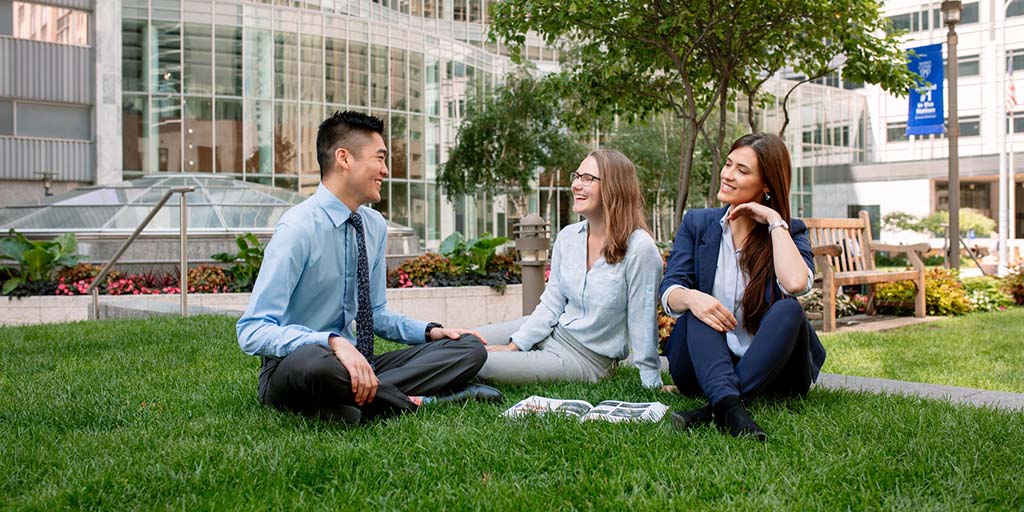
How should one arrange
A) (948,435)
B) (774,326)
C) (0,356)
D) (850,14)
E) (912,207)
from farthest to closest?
(912,207) → (850,14) → (0,356) → (774,326) → (948,435)

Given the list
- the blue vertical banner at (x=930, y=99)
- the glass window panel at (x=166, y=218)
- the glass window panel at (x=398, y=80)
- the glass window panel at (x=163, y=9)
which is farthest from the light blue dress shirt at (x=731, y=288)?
the glass window panel at (x=398, y=80)

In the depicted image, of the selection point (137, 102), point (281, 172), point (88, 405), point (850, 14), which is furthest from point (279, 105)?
point (88, 405)

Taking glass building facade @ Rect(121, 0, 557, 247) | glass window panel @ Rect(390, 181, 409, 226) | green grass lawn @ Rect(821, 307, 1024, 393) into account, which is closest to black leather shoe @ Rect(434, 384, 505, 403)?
green grass lawn @ Rect(821, 307, 1024, 393)

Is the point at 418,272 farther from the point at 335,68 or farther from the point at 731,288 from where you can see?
the point at 335,68

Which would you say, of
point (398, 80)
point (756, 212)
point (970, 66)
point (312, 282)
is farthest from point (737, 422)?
point (970, 66)

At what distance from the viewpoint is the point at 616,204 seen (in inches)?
185

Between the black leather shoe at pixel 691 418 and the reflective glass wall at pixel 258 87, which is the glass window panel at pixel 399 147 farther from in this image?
the black leather shoe at pixel 691 418

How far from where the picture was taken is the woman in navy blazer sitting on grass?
12.5ft

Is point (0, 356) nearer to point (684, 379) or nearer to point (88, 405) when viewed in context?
point (88, 405)

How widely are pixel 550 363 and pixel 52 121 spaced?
28989 millimetres

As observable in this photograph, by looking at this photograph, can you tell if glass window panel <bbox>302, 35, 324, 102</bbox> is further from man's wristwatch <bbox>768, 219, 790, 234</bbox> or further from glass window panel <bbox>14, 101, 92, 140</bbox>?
man's wristwatch <bbox>768, 219, 790, 234</bbox>

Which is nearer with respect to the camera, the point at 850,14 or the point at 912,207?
the point at 850,14

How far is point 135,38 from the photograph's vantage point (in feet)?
91.5

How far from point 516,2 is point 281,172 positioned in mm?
19750
